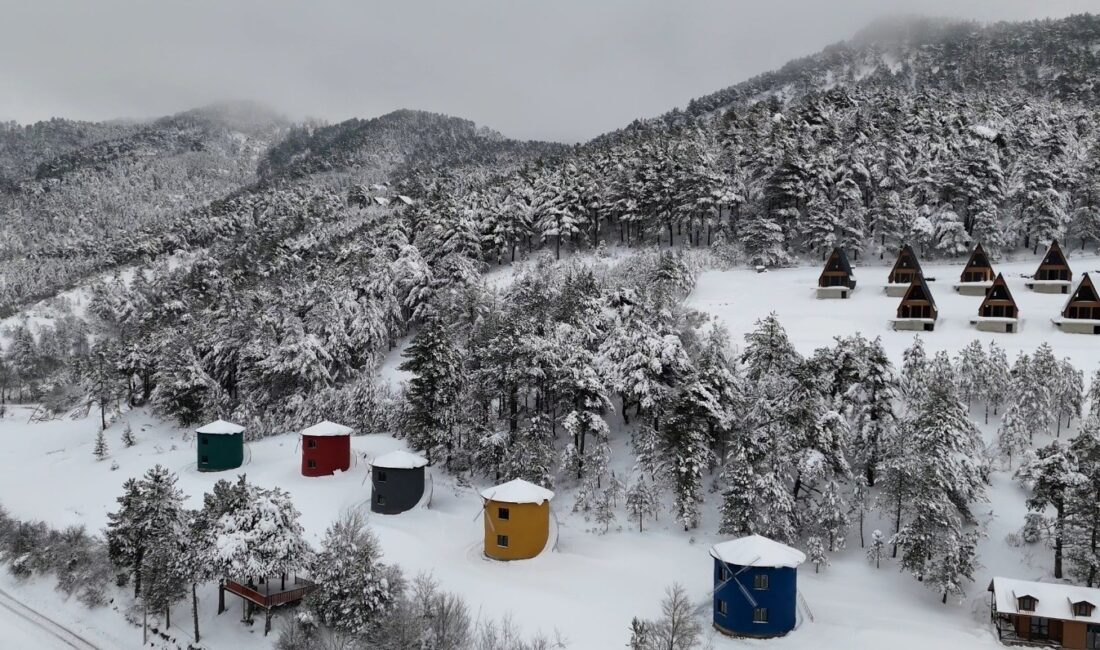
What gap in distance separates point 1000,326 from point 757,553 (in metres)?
31.0

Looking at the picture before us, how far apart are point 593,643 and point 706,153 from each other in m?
60.5

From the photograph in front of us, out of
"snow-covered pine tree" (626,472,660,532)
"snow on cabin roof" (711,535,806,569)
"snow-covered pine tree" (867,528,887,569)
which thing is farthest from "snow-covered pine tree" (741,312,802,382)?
"snow on cabin roof" (711,535,806,569)

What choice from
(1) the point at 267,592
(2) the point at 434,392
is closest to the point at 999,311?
(2) the point at 434,392

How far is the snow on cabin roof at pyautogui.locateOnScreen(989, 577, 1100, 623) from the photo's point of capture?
24.3m

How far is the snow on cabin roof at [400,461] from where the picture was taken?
1423 inches

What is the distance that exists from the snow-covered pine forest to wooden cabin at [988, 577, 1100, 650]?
3.18 feet

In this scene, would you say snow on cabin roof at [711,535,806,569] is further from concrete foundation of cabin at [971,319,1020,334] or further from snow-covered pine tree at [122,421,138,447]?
snow-covered pine tree at [122,421,138,447]

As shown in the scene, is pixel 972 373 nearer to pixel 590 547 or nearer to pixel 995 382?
pixel 995 382

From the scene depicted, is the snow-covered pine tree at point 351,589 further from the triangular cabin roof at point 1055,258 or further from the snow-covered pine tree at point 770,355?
the triangular cabin roof at point 1055,258

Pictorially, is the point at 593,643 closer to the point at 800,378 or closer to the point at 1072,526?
the point at 800,378

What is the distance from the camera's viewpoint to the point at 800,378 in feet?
109

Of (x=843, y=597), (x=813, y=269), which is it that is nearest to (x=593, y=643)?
(x=843, y=597)

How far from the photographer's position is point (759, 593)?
2570 centimetres

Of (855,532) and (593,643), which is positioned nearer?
(593,643)
